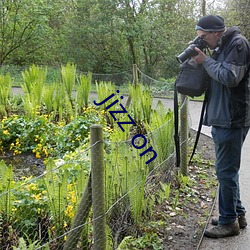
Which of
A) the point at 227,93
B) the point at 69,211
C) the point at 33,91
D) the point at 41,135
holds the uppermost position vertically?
the point at 227,93

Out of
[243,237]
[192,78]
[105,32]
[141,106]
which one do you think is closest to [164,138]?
[192,78]

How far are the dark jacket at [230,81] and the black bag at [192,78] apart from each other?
0.29ft

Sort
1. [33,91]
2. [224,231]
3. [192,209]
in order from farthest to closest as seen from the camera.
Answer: [33,91] → [192,209] → [224,231]

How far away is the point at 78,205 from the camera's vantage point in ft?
8.29

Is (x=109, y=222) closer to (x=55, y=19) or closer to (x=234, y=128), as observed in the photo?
(x=234, y=128)

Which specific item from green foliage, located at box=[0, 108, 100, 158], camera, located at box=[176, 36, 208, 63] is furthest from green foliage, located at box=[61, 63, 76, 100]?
camera, located at box=[176, 36, 208, 63]

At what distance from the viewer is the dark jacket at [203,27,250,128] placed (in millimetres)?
2812

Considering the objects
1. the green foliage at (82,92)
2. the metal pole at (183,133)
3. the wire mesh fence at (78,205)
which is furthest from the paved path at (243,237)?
the green foliage at (82,92)

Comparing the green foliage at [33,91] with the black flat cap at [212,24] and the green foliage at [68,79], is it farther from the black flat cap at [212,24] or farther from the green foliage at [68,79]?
the black flat cap at [212,24]

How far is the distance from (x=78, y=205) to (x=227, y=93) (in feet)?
4.70

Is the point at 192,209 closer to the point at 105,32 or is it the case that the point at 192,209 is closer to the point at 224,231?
the point at 224,231

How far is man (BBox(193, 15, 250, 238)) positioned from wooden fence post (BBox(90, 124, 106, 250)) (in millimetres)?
1105

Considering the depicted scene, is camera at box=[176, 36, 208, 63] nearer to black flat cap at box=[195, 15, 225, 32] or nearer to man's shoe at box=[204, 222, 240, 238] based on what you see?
black flat cap at box=[195, 15, 225, 32]

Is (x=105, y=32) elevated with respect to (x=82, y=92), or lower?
elevated
